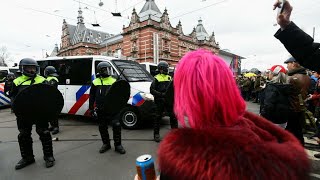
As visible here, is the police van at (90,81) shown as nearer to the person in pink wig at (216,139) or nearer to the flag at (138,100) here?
the flag at (138,100)

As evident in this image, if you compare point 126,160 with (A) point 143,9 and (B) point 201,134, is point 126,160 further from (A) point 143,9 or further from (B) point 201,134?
(A) point 143,9

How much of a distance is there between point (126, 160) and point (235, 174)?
356 cm

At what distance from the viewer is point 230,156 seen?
91 centimetres

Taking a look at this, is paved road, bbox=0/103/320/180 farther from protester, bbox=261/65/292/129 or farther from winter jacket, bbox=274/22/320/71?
winter jacket, bbox=274/22/320/71

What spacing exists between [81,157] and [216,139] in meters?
4.06

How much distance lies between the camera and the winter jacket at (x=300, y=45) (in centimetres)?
144

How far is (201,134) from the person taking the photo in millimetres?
984

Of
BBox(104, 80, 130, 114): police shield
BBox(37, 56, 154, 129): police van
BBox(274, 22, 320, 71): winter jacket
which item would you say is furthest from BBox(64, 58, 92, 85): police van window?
BBox(274, 22, 320, 71): winter jacket

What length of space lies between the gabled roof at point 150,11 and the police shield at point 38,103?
141ft

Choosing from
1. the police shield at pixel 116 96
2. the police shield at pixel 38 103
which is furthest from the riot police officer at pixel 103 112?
the police shield at pixel 38 103

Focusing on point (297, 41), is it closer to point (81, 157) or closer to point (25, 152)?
point (81, 157)

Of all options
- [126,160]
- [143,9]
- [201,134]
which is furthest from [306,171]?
[143,9]

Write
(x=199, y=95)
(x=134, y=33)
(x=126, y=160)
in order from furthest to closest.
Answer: (x=134, y=33)
(x=126, y=160)
(x=199, y=95)

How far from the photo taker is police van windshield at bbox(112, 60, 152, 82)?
252 inches
